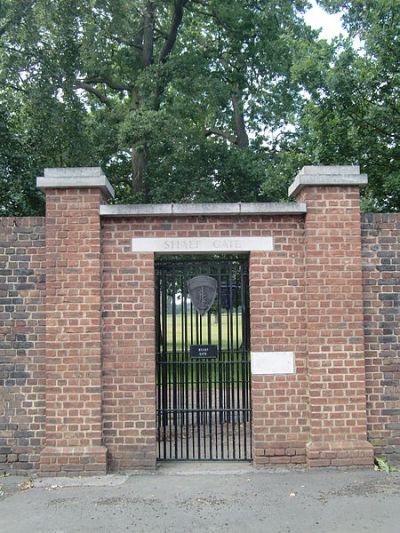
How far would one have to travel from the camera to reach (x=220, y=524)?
15.6 feet

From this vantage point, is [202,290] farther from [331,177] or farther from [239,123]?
[239,123]

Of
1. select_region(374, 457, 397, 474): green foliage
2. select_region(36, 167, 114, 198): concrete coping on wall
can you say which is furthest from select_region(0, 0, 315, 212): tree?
select_region(374, 457, 397, 474): green foliage

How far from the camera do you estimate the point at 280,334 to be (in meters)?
6.29

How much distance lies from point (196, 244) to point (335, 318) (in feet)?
5.84

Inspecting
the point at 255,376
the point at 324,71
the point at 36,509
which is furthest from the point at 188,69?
the point at 36,509

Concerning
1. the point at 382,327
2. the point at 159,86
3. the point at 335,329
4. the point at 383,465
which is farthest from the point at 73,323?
the point at 159,86

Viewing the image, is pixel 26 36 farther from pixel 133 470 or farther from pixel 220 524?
pixel 220 524

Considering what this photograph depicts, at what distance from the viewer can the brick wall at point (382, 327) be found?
628 centimetres

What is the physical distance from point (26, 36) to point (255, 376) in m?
11.2

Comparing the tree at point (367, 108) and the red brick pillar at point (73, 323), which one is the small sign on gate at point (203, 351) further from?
the tree at point (367, 108)

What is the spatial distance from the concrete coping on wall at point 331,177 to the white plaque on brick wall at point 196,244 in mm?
896

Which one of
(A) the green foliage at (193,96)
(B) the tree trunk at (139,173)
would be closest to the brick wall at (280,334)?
(A) the green foliage at (193,96)

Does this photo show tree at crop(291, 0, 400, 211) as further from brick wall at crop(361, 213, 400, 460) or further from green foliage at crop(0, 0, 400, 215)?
brick wall at crop(361, 213, 400, 460)

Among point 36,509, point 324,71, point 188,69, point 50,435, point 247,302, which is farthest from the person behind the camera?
point 188,69
